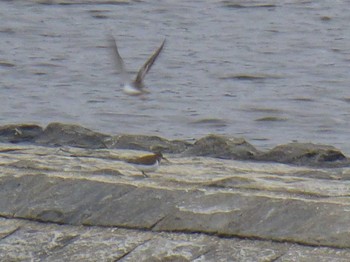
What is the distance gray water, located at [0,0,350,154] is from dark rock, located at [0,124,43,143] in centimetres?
100

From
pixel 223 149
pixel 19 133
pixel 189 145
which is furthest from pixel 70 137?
pixel 223 149

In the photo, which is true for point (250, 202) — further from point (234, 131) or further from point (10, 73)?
point (10, 73)

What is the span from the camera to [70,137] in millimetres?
6117

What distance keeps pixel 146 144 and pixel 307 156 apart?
2.63 feet

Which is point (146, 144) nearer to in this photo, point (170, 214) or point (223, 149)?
point (223, 149)

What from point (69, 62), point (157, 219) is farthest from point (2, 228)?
point (69, 62)

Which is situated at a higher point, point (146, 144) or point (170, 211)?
point (170, 211)

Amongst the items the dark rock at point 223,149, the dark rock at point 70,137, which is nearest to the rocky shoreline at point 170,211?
the dark rock at point 223,149

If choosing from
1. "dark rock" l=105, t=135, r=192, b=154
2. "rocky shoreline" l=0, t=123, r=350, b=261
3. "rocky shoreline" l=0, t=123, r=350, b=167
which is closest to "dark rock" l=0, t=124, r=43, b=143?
"rocky shoreline" l=0, t=123, r=350, b=167

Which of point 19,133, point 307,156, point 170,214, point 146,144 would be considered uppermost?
point 170,214

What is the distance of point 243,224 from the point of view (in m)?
4.14

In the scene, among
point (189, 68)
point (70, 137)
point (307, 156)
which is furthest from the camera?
point (189, 68)

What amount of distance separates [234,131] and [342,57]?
70.2 inches

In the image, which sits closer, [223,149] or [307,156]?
[307,156]
